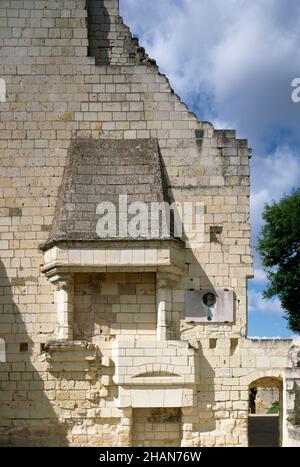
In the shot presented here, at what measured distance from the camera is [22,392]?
44.5 feet

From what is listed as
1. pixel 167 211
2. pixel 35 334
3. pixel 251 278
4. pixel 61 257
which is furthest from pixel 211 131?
pixel 35 334

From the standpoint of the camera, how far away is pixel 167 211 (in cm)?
1373

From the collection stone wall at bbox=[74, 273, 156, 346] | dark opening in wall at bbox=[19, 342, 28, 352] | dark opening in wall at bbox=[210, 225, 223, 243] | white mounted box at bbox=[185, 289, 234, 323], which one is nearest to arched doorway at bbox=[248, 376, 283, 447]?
white mounted box at bbox=[185, 289, 234, 323]

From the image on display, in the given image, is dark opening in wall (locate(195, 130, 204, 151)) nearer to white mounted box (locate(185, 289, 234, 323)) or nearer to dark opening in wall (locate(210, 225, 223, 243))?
dark opening in wall (locate(210, 225, 223, 243))

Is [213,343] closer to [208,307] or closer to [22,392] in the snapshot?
[208,307]

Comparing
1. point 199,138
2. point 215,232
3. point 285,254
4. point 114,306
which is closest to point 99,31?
point 199,138

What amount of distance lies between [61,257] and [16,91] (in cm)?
354

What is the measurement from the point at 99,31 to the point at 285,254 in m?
12.3

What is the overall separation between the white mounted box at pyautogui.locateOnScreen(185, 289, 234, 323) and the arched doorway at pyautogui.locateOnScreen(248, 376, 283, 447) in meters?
1.38

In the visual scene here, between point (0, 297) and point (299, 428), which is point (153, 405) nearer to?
point (299, 428)

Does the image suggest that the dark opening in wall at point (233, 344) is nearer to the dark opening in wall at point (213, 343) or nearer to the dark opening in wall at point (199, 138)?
the dark opening in wall at point (213, 343)

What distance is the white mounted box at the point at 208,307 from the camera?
45.2 ft

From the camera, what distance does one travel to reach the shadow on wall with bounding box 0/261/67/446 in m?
13.4

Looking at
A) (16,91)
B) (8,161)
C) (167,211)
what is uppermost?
(16,91)
